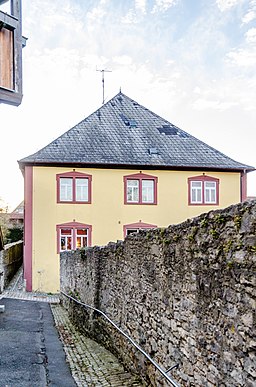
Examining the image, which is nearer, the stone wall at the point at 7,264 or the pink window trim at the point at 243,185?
the stone wall at the point at 7,264

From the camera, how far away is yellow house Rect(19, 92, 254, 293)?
2064 centimetres

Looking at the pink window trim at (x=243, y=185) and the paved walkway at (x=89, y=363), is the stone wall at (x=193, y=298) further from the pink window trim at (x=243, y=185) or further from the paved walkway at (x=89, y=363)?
the pink window trim at (x=243, y=185)

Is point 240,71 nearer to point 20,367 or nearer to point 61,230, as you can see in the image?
point 61,230

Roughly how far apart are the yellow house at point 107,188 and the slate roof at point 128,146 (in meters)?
0.05

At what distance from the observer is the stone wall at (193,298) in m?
3.56

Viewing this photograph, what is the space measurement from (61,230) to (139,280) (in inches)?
574

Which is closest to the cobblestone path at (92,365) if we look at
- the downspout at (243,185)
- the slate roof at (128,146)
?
the slate roof at (128,146)

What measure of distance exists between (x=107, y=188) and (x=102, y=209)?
976mm

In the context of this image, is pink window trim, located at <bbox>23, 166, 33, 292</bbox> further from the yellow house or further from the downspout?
the downspout

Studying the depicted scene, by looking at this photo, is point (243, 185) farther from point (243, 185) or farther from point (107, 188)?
point (107, 188)

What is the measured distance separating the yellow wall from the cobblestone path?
9774 millimetres

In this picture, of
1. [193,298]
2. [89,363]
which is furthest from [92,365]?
[193,298]

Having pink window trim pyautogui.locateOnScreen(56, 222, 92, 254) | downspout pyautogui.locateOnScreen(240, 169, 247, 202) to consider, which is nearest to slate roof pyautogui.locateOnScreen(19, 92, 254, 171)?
downspout pyautogui.locateOnScreen(240, 169, 247, 202)

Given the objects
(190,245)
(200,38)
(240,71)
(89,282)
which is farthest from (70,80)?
(190,245)
